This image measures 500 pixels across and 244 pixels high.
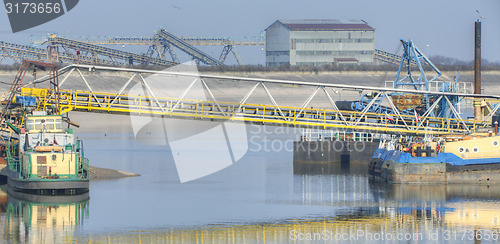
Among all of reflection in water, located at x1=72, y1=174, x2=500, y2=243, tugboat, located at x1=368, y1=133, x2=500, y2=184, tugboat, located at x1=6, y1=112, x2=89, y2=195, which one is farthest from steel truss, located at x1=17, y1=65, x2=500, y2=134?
reflection in water, located at x1=72, y1=174, x2=500, y2=243

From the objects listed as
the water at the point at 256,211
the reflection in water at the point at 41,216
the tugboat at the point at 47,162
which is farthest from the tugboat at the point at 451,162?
the reflection in water at the point at 41,216

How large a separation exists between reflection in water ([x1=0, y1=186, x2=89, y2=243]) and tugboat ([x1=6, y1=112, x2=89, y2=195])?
0.83 metres

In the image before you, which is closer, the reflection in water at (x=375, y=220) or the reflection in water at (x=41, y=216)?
the reflection in water at (x=41, y=216)

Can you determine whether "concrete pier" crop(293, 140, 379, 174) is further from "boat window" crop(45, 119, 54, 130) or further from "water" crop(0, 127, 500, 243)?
"boat window" crop(45, 119, 54, 130)

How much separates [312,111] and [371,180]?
293 inches

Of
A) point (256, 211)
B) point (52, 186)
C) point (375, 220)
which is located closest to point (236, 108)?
point (256, 211)

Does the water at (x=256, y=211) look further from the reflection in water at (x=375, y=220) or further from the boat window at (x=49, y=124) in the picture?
the boat window at (x=49, y=124)

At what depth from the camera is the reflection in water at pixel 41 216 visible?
52.2m

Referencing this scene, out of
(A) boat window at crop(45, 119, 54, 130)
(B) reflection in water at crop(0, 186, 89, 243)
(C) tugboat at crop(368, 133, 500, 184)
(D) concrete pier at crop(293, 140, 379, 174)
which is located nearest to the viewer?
(B) reflection in water at crop(0, 186, 89, 243)

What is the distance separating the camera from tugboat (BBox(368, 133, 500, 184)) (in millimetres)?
75250

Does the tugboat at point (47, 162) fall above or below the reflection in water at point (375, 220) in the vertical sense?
above

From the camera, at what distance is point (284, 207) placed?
64.7m

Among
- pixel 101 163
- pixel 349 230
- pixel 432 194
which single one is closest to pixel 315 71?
pixel 101 163

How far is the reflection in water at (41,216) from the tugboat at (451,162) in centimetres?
2478
